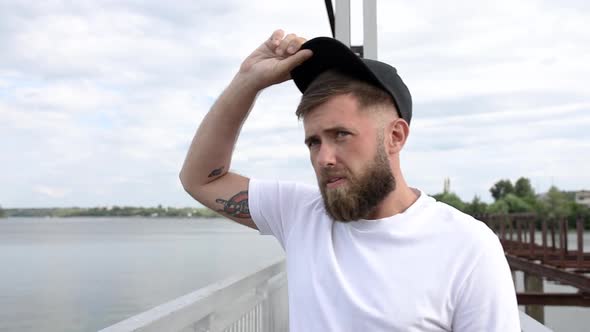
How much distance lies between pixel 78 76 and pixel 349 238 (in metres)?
127

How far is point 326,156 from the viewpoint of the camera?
1559 mm

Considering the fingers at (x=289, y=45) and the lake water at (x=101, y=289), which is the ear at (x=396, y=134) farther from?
the lake water at (x=101, y=289)

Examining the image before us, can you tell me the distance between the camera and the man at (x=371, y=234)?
146 centimetres

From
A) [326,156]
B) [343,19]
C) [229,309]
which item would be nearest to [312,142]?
[326,156]

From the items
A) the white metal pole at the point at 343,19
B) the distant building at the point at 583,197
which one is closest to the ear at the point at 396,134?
the white metal pole at the point at 343,19

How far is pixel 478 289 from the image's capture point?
1.44m

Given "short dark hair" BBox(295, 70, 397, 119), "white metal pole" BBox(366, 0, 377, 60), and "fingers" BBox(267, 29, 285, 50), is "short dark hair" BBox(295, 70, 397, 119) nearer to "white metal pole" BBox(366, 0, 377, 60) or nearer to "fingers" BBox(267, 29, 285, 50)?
"fingers" BBox(267, 29, 285, 50)

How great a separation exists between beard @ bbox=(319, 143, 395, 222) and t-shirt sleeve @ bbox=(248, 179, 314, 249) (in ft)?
0.91

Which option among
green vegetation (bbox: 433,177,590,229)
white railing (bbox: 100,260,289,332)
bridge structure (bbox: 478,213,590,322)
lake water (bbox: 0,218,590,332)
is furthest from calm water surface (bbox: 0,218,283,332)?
green vegetation (bbox: 433,177,590,229)

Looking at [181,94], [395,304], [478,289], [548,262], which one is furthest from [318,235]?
[181,94]

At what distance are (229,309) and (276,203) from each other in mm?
1010

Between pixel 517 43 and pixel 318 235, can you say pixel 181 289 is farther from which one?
pixel 517 43

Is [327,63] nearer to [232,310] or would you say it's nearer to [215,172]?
[215,172]

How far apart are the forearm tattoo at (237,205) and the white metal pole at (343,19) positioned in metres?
2.10
